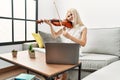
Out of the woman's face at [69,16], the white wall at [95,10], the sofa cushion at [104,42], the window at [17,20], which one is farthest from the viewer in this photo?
the window at [17,20]

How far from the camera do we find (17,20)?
2699mm

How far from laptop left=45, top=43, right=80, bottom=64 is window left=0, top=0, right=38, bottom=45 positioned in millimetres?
1705

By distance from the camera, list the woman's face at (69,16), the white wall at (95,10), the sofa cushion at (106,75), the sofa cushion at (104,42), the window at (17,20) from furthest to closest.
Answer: the window at (17,20), the white wall at (95,10), the sofa cushion at (104,42), the woman's face at (69,16), the sofa cushion at (106,75)

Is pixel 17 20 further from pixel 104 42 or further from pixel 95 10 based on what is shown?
pixel 104 42

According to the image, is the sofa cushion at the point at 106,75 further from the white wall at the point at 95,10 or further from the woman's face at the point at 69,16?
the white wall at the point at 95,10

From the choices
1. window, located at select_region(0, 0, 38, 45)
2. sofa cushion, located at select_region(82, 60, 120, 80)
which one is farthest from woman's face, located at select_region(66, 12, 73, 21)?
window, located at select_region(0, 0, 38, 45)

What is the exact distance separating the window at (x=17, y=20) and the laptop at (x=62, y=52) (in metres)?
1.70

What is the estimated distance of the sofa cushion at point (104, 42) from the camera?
202cm

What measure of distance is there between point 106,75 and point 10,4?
7.13 feet

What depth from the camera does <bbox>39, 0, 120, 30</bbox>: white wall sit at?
237cm

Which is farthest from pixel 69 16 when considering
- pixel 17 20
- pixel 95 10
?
pixel 17 20

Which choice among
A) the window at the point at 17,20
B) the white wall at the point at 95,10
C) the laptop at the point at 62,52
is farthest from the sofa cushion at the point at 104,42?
the window at the point at 17,20

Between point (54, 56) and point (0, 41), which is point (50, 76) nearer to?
point (54, 56)

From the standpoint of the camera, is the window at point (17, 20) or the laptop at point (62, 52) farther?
the window at point (17, 20)
